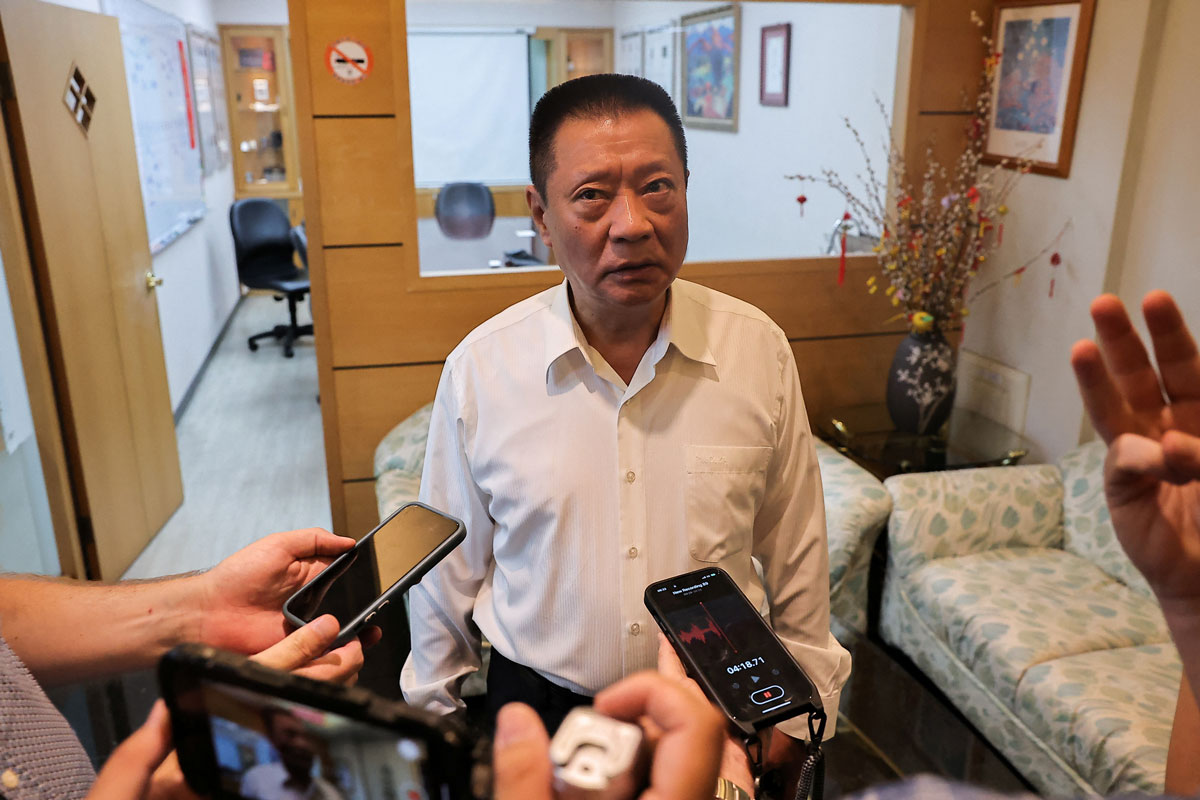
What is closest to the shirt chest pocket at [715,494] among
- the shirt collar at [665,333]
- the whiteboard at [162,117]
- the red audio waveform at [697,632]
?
the shirt collar at [665,333]

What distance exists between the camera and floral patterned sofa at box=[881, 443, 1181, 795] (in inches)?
75.5

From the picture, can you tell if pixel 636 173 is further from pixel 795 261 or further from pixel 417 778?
pixel 795 261

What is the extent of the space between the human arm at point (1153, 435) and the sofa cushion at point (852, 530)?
1.81 metres

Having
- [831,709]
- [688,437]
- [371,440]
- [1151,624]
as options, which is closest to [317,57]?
[371,440]

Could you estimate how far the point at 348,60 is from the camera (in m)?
2.51

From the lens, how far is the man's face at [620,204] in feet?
4.30

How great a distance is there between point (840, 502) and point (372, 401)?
1503mm

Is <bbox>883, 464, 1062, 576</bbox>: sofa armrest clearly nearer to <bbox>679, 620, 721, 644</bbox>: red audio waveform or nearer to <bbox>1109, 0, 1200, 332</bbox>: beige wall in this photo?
<bbox>1109, 0, 1200, 332</bbox>: beige wall

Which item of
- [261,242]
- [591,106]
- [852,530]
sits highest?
[591,106]

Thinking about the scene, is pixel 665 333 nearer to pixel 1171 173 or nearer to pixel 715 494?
pixel 715 494

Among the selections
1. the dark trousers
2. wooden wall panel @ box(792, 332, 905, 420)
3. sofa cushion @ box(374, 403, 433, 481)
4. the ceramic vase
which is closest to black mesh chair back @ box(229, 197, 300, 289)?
sofa cushion @ box(374, 403, 433, 481)

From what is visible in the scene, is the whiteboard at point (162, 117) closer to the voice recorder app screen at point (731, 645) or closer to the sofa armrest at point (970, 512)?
the sofa armrest at point (970, 512)

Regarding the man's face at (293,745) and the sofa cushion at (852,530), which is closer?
the man's face at (293,745)

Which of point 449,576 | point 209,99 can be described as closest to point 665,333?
point 449,576
